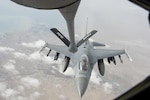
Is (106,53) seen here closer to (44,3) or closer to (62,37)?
(62,37)

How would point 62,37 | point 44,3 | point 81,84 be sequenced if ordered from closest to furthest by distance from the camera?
point 44,3
point 81,84
point 62,37

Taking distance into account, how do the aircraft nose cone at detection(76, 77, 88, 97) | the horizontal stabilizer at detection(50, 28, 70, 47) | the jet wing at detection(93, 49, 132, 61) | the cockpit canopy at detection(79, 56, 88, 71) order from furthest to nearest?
the jet wing at detection(93, 49, 132, 61) < the horizontal stabilizer at detection(50, 28, 70, 47) < the aircraft nose cone at detection(76, 77, 88, 97) < the cockpit canopy at detection(79, 56, 88, 71)

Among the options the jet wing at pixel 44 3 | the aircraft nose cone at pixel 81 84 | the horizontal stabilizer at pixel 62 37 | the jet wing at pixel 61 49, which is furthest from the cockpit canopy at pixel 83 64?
the jet wing at pixel 44 3

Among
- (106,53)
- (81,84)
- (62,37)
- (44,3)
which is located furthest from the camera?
(106,53)

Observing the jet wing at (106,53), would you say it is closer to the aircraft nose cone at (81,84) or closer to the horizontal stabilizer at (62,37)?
the horizontal stabilizer at (62,37)

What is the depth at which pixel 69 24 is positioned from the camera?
5.51 metres

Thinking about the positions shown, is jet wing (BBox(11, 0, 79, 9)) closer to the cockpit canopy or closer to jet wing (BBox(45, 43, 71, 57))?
the cockpit canopy

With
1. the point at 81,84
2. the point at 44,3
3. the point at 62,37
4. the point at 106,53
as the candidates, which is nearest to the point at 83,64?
the point at 81,84

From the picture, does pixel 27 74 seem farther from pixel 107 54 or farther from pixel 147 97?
pixel 147 97

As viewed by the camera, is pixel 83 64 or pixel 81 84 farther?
pixel 81 84

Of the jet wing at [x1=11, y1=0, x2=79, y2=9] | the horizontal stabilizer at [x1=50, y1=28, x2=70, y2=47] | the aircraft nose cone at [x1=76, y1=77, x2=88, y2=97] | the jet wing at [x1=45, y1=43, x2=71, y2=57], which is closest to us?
the jet wing at [x1=11, y1=0, x2=79, y2=9]

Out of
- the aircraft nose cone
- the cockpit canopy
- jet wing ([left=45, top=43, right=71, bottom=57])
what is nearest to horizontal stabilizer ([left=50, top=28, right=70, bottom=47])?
the cockpit canopy

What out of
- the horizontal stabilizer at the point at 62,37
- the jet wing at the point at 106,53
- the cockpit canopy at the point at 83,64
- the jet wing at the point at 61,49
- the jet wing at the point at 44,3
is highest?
the jet wing at the point at 44,3

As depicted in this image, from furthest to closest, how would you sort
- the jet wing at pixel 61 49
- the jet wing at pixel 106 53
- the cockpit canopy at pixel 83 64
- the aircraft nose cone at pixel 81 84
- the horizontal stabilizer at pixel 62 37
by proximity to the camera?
the jet wing at pixel 106 53 → the jet wing at pixel 61 49 → the horizontal stabilizer at pixel 62 37 → the aircraft nose cone at pixel 81 84 → the cockpit canopy at pixel 83 64
